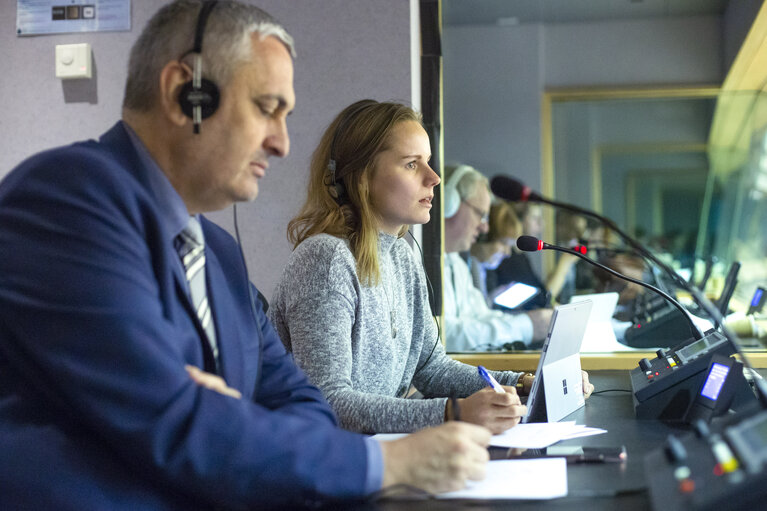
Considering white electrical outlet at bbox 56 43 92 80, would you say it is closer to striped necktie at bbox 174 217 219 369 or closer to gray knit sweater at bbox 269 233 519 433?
gray knit sweater at bbox 269 233 519 433

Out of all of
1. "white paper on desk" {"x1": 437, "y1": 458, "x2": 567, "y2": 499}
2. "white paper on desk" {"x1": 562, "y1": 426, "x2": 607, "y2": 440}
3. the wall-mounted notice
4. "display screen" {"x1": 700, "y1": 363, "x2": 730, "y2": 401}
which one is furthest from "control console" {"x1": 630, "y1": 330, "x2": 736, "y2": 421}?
the wall-mounted notice

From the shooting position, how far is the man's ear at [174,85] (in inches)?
37.7

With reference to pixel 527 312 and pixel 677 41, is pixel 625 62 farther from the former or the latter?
pixel 527 312

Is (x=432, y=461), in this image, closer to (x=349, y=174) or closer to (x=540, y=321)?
(x=349, y=174)

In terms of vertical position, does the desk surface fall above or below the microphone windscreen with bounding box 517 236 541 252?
below

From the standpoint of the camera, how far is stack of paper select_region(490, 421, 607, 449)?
1172 millimetres

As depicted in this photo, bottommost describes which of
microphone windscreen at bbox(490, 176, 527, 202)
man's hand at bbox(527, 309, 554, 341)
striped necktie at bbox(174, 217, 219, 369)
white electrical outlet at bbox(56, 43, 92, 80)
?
man's hand at bbox(527, 309, 554, 341)

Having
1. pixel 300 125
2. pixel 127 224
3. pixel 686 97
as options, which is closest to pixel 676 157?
pixel 686 97

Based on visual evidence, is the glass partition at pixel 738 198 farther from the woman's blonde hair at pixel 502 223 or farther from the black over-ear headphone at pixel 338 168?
the black over-ear headphone at pixel 338 168

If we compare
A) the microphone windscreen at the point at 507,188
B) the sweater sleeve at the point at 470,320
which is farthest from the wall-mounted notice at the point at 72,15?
the microphone windscreen at the point at 507,188

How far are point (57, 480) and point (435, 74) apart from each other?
1891 millimetres

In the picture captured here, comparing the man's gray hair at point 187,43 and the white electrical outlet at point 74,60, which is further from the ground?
the white electrical outlet at point 74,60

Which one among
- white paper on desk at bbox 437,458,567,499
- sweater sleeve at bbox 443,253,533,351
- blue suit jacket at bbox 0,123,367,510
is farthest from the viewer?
sweater sleeve at bbox 443,253,533,351

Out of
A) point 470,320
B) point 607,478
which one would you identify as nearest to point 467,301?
point 470,320
